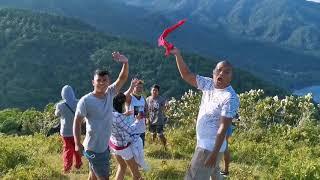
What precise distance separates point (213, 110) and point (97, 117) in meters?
1.32

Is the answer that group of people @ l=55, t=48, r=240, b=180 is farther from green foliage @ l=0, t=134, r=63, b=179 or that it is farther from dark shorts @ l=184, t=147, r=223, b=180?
green foliage @ l=0, t=134, r=63, b=179

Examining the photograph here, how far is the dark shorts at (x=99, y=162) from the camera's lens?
5.84m

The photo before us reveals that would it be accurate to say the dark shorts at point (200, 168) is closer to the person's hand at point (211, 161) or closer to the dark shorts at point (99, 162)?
the person's hand at point (211, 161)

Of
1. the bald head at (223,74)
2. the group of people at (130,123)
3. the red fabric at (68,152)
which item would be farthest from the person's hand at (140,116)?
the bald head at (223,74)

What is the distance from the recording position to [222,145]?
5.18 m

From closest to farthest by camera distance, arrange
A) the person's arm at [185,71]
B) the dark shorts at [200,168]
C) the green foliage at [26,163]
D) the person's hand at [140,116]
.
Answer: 1. the dark shorts at [200,168]
2. the person's arm at [185,71]
3. the green foliage at [26,163]
4. the person's hand at [140,116]

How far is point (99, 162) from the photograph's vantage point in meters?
5.86

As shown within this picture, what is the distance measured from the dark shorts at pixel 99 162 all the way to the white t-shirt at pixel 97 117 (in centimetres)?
5

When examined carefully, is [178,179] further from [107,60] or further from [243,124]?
[107,60]

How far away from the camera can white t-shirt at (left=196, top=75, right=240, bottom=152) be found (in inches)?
196

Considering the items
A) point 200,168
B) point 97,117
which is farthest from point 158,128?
point 200,168

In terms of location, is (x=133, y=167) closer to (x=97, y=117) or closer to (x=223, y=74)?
(x=97, y=117)

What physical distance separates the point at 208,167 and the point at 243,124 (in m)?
8.93

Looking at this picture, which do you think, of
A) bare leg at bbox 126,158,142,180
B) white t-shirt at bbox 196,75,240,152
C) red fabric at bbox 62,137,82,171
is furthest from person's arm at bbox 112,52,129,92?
red fabric at bbox 62,137,82,171
